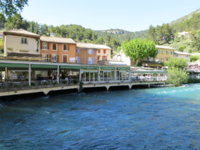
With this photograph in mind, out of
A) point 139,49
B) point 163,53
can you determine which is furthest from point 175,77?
point 163,53

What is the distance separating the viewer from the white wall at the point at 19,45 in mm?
31531

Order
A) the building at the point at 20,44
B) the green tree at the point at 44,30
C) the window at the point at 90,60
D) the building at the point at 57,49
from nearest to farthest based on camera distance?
the building at the point at 20,44, the building at the point at 57,49, the window at the point at 90,60, the green tree at the point at 44,30

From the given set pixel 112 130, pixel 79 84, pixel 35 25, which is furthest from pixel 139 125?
pixel 35 25

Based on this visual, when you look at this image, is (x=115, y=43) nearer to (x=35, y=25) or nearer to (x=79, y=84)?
(x=35, y=25)

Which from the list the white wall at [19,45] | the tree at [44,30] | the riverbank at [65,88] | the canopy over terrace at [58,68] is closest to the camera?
the riverbank at [65,88]

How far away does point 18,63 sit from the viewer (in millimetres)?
22797

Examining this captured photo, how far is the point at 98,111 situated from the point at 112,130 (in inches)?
218

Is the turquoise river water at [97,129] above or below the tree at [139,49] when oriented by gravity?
below

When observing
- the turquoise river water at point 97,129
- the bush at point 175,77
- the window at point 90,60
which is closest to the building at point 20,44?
the turquoise river water at point 97,129

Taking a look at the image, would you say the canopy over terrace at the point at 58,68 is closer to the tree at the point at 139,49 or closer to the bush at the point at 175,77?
the bush at the point at 175,77

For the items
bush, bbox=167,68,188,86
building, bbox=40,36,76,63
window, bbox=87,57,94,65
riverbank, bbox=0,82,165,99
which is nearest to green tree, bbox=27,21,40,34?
window, bbox=87,57,94,65

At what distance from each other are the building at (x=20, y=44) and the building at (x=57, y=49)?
4902 mm

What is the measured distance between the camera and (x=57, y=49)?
41.3 metres

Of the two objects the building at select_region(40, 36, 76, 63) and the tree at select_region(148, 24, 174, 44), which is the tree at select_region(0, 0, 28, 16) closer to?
the building at select_region(40, 36, 76, 63)
